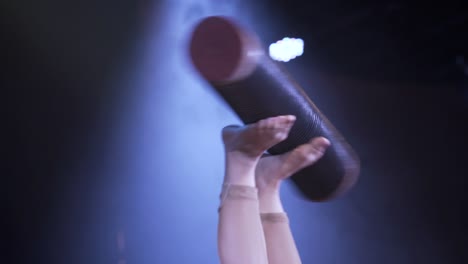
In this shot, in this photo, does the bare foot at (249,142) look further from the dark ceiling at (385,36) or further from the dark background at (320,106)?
the dark ceiling at (385,36)

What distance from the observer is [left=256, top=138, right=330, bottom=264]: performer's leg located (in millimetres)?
885

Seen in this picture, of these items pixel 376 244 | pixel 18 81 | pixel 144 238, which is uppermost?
pixel 18 81

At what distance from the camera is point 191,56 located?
2.46 ft

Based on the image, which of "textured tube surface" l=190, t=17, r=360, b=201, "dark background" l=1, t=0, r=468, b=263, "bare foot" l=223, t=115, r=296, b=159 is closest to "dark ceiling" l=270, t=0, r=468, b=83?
"dark background" l=1, t=0, r=468, b=263

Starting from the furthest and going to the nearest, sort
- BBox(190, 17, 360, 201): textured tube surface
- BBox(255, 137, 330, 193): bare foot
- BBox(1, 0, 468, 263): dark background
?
BBox(1, 0, 468, 263): dark background, BBox(255, 137, 330, 193): bare foot, BBox(190, 17, 360, 201): textured tube surface

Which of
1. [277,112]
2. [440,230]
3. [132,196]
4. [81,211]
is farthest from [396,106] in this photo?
[277,112]

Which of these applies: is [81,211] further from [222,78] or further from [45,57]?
[222,78]

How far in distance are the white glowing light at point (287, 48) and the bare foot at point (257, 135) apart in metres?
1.86

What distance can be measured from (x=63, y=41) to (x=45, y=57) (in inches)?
4.0

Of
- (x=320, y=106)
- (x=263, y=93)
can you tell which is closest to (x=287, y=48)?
(x=320, y=106)

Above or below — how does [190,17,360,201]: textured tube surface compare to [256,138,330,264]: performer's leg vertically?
above

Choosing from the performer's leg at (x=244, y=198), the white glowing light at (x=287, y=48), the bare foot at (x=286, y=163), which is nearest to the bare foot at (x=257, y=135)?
the performer's leg at (x=244, y=198)

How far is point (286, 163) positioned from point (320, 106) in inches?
76.2

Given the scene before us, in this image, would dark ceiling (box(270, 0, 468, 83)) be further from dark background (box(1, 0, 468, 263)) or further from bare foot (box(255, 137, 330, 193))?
bare foot (box(255, 137, 330, 193))
